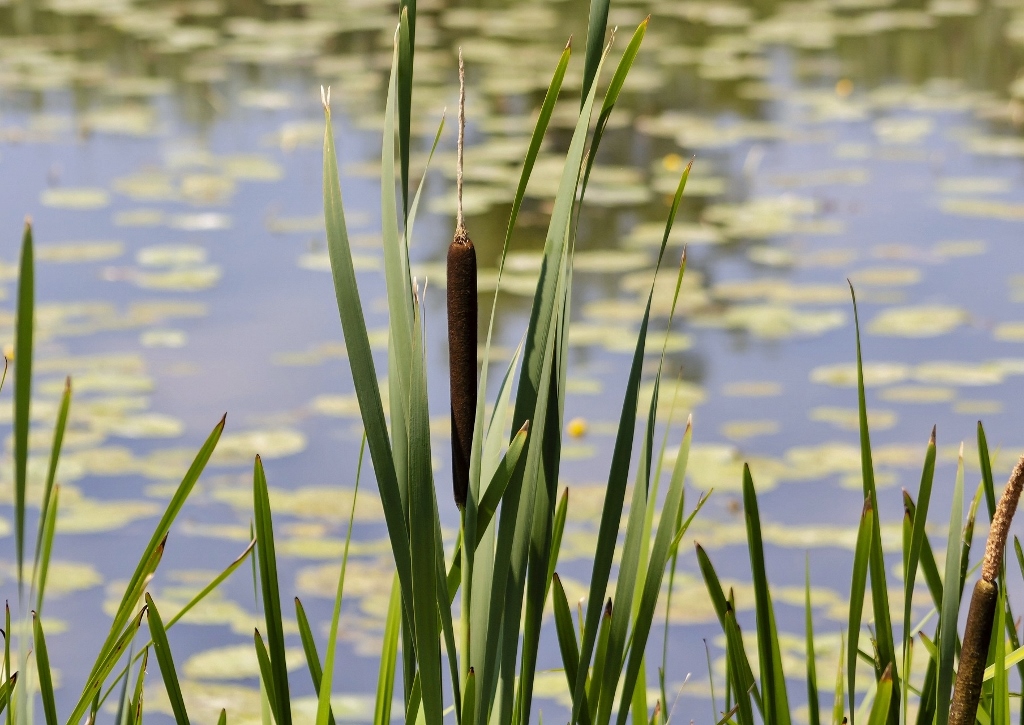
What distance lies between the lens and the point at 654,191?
3631 mm

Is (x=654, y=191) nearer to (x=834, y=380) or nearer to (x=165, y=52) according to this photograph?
(x=834, y=380)

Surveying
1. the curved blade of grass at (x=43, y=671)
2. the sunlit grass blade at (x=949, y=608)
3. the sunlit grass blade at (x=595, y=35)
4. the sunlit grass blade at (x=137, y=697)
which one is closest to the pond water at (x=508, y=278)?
the sunlit grass blade at (x=137, y=697)

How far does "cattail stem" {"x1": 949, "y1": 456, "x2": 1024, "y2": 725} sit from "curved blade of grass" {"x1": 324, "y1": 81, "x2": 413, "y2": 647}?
0.23 m

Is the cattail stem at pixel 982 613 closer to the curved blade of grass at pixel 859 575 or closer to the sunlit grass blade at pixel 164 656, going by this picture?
the curved blade of grass at pixel 859 575

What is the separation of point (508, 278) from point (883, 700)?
242cm

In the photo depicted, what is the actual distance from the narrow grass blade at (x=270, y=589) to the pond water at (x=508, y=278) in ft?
3.28

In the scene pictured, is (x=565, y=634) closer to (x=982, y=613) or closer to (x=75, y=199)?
(x=982, y=613)

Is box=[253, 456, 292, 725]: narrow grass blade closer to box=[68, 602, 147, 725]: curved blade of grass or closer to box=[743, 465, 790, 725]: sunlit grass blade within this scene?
box=[68, 602, 147, 725]: curved blade of grass

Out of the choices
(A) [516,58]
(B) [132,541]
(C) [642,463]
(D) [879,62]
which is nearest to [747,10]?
(D) [879,62]

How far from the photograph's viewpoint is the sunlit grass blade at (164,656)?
58 cm

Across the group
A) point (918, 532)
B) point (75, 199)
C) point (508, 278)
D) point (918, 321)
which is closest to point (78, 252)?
point (75, 199)

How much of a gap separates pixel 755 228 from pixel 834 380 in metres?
0.98

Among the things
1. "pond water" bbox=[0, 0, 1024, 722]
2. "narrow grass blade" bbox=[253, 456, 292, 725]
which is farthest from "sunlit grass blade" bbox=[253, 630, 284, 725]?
"pond water" bbox=[0, 0, 1024, 722]

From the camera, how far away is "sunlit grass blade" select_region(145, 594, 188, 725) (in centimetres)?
58
